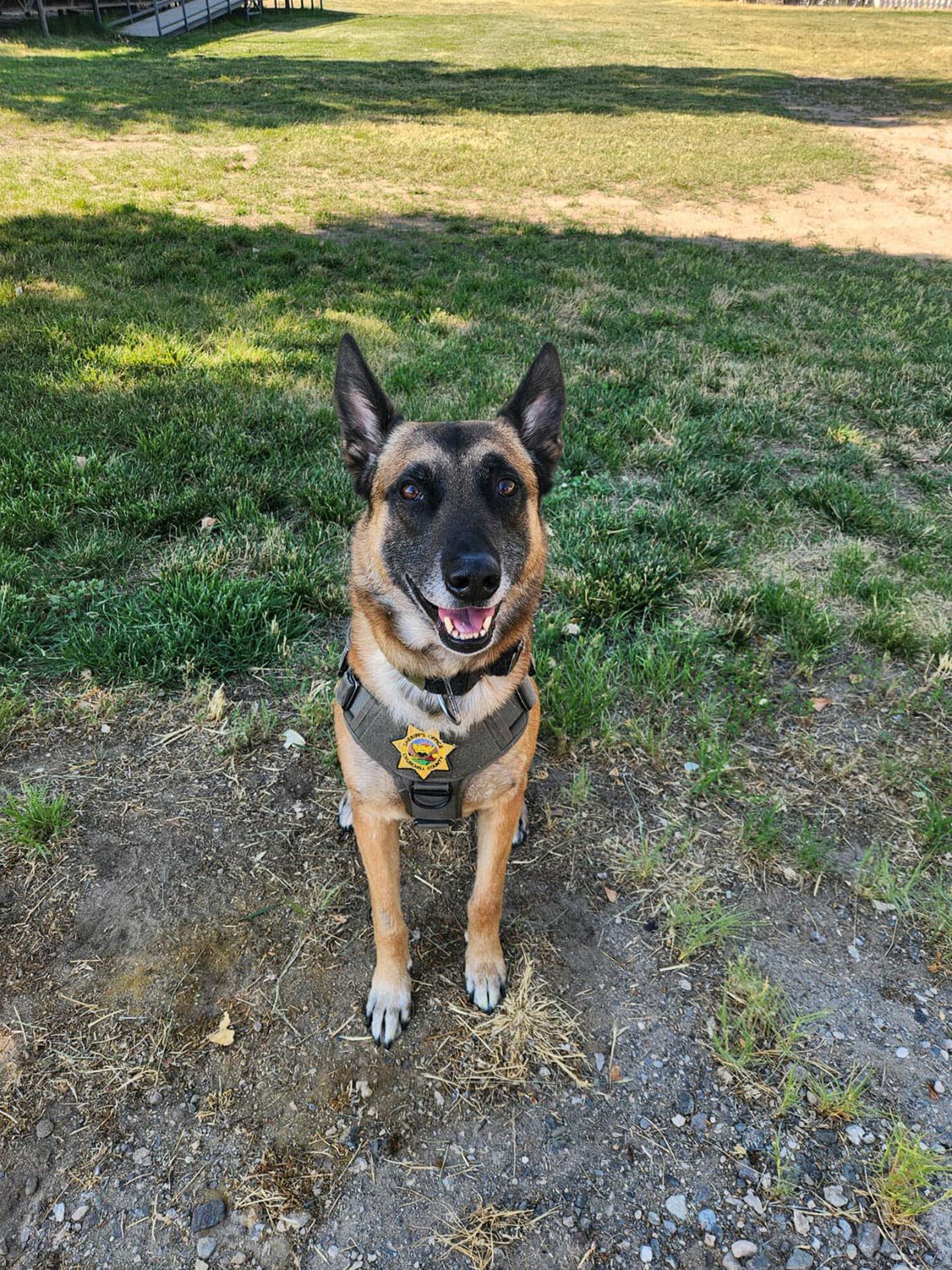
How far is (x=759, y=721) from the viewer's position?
3.51 metres

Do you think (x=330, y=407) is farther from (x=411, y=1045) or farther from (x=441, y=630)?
(x=411, y=1045)

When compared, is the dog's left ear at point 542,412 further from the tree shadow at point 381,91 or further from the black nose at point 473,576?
the tree shadow at point 381,91

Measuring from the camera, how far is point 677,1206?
1.98 meters

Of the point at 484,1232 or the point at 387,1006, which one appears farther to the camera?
the point at 387,1006

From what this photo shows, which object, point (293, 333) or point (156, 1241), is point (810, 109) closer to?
point (293, 333)

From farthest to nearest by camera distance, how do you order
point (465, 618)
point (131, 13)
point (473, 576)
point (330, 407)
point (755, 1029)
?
point (131, 13) < point (330, 407) < point (755, 1029) < point (465, 618) < point (473, 576)

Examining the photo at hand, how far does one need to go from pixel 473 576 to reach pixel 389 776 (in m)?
0.69

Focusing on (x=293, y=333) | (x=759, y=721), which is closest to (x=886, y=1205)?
(x=759, y=721)

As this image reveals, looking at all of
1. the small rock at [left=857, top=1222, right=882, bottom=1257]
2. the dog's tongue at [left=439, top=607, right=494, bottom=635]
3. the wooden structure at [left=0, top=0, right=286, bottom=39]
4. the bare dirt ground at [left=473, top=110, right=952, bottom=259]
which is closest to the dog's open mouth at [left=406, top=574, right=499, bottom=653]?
the dog's tongue at [left=439, top=607, right=494, bottom=635]

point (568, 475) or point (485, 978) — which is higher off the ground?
point (568, 475)

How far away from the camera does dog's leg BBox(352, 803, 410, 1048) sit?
7.66 ft

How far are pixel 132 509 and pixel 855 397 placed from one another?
20.6ft

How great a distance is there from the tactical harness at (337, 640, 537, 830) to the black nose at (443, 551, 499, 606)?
322mm

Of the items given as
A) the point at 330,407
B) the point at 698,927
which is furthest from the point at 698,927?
the point at 330,407
